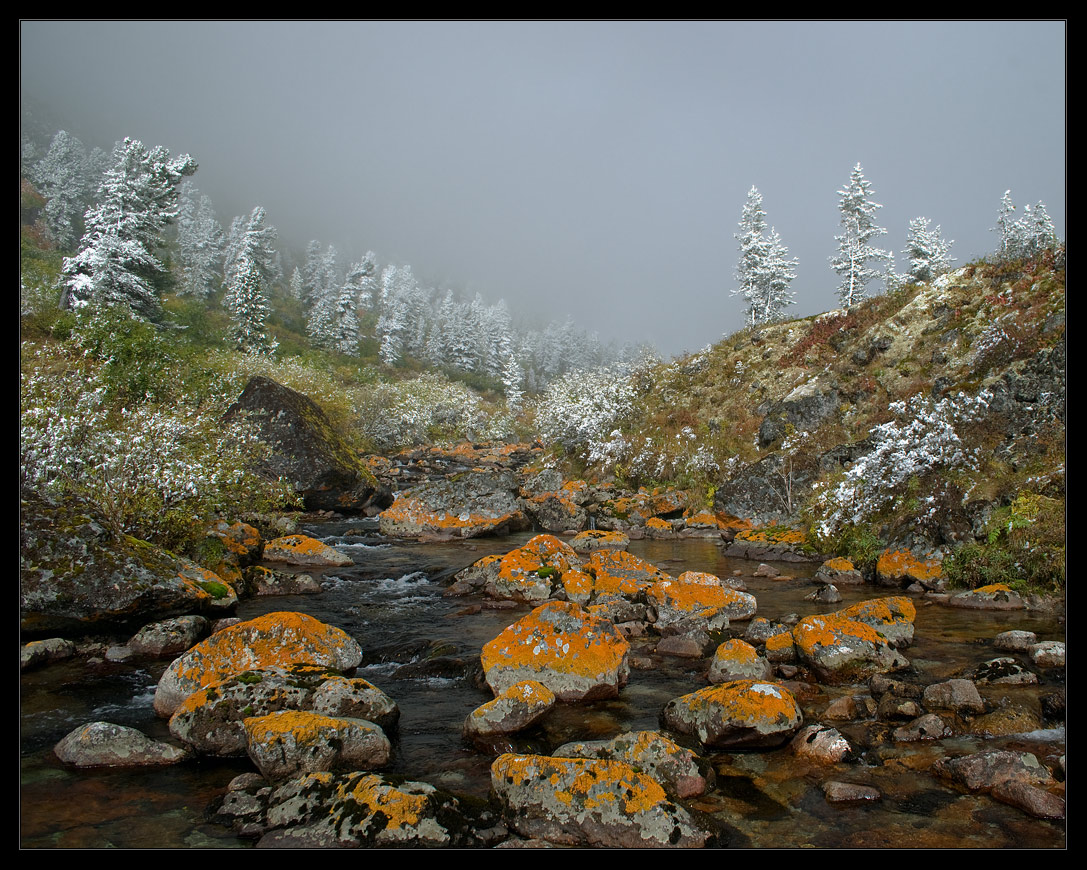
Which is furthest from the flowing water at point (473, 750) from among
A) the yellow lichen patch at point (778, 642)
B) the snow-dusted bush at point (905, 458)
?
the snow-dusted bush at point (905, 458)

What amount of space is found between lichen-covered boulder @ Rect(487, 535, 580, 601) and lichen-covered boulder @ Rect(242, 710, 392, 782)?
264 inches

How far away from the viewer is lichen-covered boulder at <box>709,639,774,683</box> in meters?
7.86

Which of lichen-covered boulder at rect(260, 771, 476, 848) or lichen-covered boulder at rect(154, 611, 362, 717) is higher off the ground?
lichen-covered boulder at rect(154, 611, 362, 717)

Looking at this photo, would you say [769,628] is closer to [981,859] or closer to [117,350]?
[981,859]

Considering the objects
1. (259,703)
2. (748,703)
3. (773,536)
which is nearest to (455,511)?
(773,536)

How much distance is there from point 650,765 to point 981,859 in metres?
2.89

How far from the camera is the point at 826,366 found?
88.0 feet

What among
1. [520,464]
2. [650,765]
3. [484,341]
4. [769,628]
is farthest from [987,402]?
[484,341]

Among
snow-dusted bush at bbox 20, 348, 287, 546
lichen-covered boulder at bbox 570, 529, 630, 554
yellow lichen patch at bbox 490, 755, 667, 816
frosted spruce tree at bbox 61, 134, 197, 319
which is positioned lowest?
yellow lichen patch at bbox 490, 755, 667, 816

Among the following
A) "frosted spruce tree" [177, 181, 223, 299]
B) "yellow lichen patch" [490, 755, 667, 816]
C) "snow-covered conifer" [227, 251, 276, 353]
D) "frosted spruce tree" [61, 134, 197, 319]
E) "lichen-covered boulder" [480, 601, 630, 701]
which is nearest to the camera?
"yellow lichen patch" [490, 755, 667, 816]

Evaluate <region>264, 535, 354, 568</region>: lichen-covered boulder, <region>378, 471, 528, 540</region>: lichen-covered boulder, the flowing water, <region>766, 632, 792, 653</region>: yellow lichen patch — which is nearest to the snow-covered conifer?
<region>378, 471, 528, 540</region>: lichen-covered boulder

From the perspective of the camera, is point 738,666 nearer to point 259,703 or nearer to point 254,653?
point 259,703

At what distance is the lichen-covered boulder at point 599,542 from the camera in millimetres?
18453

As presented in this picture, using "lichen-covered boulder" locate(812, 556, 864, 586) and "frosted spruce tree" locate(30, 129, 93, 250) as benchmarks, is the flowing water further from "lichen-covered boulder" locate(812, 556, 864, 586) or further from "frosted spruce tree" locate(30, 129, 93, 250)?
"frosted spruce tree" locate(30, 129, 93, 250)
